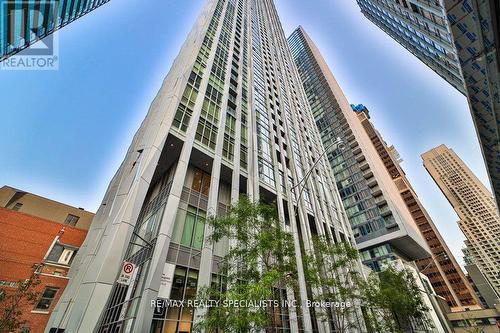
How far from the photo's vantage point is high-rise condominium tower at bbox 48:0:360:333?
12203 mm

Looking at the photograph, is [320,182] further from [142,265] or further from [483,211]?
[483,211]

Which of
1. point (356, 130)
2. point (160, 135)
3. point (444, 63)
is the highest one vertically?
point (356, 130)

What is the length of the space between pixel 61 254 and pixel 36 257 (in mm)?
2456

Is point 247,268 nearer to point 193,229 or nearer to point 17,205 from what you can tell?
point 193,229

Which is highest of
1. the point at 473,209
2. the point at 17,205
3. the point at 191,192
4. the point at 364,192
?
the point at 473,209

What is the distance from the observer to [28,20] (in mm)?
14305

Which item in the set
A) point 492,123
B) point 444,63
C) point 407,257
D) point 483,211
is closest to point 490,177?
point 492,123

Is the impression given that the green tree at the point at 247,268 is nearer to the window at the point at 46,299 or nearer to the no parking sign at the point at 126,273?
the no parking sign at the point at 126,273

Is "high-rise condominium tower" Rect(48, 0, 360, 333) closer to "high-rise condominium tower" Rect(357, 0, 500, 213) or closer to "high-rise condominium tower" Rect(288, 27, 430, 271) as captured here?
"high-rise condominium tower" Rect(357, 0, 500, 213)

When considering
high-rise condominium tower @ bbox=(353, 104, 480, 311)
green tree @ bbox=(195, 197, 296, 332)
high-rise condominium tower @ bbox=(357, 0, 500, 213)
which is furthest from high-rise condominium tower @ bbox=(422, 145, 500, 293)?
green tree @ bbox=(195, 197, 296, 332)

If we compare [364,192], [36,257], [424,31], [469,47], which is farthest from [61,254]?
[364,192]

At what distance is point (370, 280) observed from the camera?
19156mm

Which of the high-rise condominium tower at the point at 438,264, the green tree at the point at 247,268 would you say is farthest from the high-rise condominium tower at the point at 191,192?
the high-rise condominium tower at the point at 438,264

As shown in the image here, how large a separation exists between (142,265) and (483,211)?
814 ft
